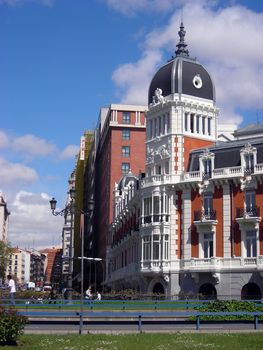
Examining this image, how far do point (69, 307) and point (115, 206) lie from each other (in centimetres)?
4307

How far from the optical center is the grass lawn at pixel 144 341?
18094 mm

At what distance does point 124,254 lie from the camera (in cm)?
7038

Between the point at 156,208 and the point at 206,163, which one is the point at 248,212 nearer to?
the point at 206,163

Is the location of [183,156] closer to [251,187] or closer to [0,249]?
[251,187]

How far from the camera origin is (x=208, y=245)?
51.4 metres

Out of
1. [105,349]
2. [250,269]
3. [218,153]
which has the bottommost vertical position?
[105,349]

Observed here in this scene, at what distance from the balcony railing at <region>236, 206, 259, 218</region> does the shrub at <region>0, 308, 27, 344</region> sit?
32.4m

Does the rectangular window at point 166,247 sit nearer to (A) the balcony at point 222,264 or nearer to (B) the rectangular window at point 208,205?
(A) the balcony at point 222,264

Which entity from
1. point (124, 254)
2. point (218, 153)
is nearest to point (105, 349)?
point (218, 153)

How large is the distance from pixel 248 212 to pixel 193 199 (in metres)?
5.80

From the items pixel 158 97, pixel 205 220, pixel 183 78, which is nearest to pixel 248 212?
pixel 205 220

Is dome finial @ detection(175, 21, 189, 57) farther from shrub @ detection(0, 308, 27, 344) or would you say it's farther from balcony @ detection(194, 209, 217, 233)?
shrub @ detection(0, 308, 27, 344)

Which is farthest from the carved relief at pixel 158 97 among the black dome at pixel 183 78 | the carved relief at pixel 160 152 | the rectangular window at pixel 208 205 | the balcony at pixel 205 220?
the balcony at pixel 205 220

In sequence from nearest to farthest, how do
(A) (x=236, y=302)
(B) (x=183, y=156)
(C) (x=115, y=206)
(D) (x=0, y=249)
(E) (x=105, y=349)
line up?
1. (E) (x=105, y=349)
2. (A) (x=236, y=302)
3. (B) (x=183, y=156)
4. (C) (x=115, y=206)
5. (D) (x=0, y=249)
